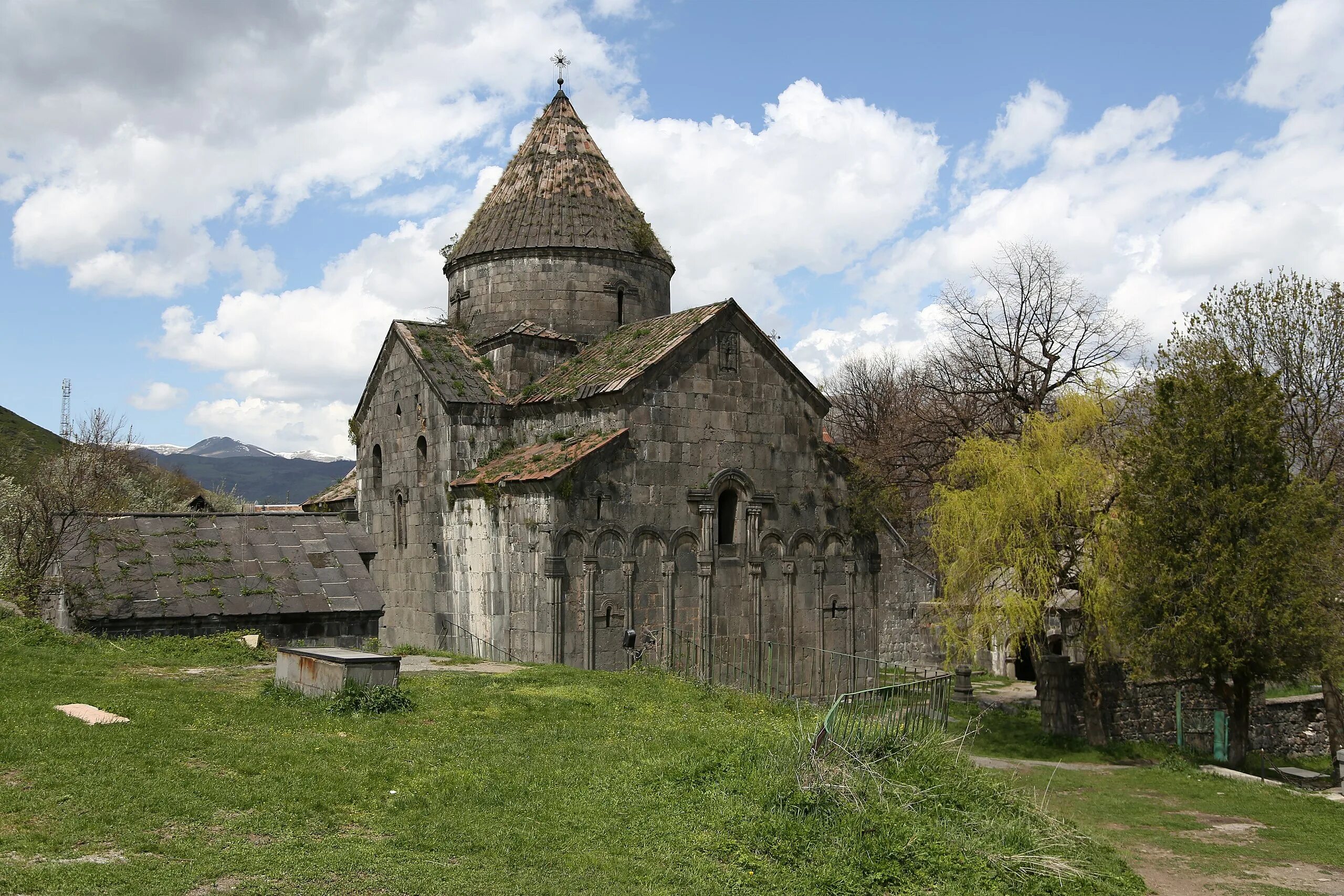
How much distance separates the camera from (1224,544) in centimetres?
1605

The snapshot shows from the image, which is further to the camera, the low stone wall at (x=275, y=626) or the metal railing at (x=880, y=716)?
the low stone wall at (x=275, y=626)

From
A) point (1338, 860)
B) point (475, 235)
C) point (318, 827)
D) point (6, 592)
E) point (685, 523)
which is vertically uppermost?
point (475, 235)

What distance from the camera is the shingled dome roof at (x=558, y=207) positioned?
20422 mm

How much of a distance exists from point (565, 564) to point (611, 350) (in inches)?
177

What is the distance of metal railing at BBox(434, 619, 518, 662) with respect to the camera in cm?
1614

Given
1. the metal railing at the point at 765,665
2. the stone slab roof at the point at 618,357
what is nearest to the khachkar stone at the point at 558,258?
the stone slab roof at the point at 618,357

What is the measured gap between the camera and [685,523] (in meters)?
17.0

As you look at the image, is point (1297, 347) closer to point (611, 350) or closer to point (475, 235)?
point (611, 350)

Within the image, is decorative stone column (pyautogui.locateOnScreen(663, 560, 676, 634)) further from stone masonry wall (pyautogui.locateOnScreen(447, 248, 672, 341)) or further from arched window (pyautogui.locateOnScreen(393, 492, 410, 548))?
stone masonry wall (pyautogui.locateOnScreen(447, 248, 672, 341))

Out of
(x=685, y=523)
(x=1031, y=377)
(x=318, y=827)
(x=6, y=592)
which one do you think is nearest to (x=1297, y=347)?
(x=1031, y=377)

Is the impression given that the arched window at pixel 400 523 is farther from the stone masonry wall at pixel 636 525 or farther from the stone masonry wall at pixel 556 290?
the stone masonry wall at pixel 556 290

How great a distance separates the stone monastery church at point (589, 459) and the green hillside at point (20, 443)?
26297 millimetres

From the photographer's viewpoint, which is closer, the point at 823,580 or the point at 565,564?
the point at 565,564

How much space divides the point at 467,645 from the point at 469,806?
9723mm
